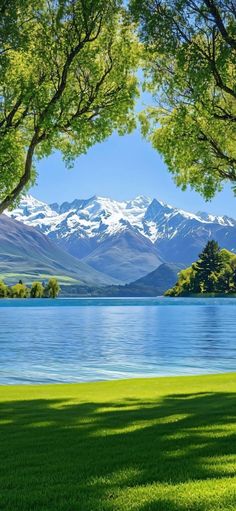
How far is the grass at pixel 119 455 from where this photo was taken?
27.3ft

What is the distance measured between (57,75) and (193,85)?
5794 mm

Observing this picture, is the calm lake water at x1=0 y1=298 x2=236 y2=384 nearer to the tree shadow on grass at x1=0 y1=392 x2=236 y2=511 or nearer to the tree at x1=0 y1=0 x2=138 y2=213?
the tree at x1=0 y1=0 x2=138 y2=213

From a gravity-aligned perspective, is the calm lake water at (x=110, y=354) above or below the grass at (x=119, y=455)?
below

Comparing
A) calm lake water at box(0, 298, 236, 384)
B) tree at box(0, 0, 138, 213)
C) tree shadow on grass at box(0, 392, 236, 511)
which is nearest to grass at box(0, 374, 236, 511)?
tree shadow on grass at box(0, 392, 236, 511)

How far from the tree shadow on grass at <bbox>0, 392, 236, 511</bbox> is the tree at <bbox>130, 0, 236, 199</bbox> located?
12857 mm

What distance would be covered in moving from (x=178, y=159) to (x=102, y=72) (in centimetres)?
580

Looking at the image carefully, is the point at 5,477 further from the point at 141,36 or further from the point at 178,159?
the point at 178,159

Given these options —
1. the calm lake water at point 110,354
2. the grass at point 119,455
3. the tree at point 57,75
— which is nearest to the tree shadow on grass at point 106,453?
the grass at point 119,455

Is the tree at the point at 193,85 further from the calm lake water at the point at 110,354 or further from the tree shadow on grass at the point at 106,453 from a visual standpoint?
the calm lake water at the point at 110,354

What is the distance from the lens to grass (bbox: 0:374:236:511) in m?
8.32

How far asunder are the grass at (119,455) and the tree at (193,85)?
39.0 ft

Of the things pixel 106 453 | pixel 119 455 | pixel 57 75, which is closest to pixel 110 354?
pixel 57 75

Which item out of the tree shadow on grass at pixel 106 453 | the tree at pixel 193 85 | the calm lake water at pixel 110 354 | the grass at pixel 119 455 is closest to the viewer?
the grass at pixel 119 455

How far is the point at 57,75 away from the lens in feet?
80.0
